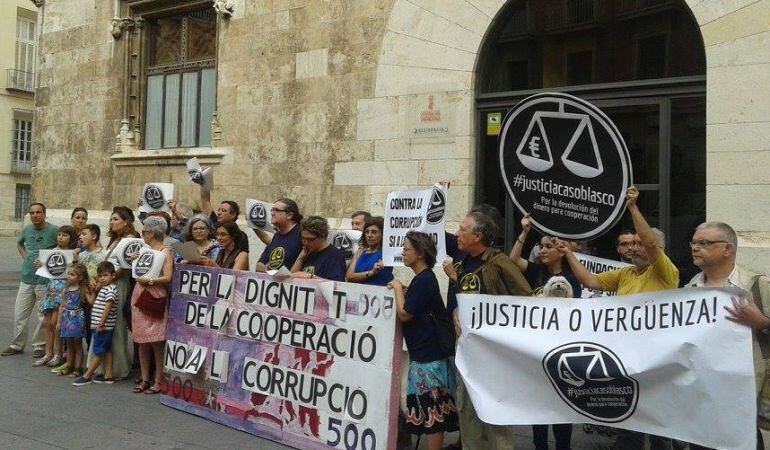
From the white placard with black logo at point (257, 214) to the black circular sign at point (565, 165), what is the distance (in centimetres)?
378

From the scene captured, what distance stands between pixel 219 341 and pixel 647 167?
476 cm

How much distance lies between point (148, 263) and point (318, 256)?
1843mm

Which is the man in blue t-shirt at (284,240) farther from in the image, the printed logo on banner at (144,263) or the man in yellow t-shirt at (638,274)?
the man in yellow t-shirt at (638,274)

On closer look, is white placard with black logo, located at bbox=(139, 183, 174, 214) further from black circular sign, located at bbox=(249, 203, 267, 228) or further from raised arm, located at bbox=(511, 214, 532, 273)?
raised arm, located at bbox=(511, 214, 532, 273)

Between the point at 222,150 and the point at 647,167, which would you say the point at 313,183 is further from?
the point at 647,167

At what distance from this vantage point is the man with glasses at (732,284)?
3.99 metres

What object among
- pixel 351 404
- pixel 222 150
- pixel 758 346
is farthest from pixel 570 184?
pixel 222 150

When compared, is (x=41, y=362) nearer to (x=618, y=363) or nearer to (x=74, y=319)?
(x=74, y=319)

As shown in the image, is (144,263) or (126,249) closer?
(144,263)

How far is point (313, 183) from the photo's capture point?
10164mm

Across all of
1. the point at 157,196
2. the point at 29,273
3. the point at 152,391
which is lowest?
the point at 152,391

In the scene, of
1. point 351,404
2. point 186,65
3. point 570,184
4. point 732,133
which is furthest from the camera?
point 186,65

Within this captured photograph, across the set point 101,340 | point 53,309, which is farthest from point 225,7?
point 101,340

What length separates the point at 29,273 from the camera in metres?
8.91
